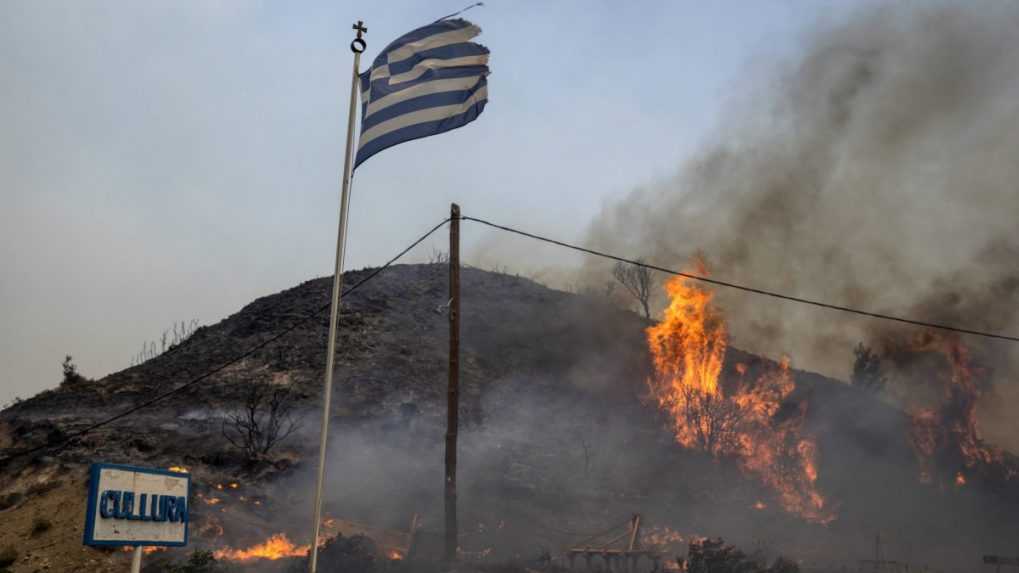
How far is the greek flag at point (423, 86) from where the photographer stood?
14781 mm

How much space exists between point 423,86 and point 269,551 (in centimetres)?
1497

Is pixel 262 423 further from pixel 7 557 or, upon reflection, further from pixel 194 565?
pixel 194 565

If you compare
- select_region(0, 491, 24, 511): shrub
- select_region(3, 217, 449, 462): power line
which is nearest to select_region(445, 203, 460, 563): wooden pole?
select_region(3, 217, 449, 462): power line

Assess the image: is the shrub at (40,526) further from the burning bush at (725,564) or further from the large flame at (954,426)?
the large flame at (954,426)

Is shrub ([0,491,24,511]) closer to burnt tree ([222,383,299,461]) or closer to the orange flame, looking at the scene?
burnt tree ([222,383,299,461])

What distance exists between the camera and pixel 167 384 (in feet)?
134

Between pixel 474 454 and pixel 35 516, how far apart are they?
663 inches

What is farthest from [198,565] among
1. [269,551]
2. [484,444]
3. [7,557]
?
[484,444]

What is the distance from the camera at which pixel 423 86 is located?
15.2 metres

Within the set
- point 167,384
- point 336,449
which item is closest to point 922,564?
point 336,449

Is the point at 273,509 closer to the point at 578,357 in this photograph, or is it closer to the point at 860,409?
the point at 578,357

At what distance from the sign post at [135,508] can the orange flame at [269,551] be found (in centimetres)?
1200

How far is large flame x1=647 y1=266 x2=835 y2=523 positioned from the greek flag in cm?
2768

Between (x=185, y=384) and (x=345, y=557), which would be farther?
(x=185, y=384)
